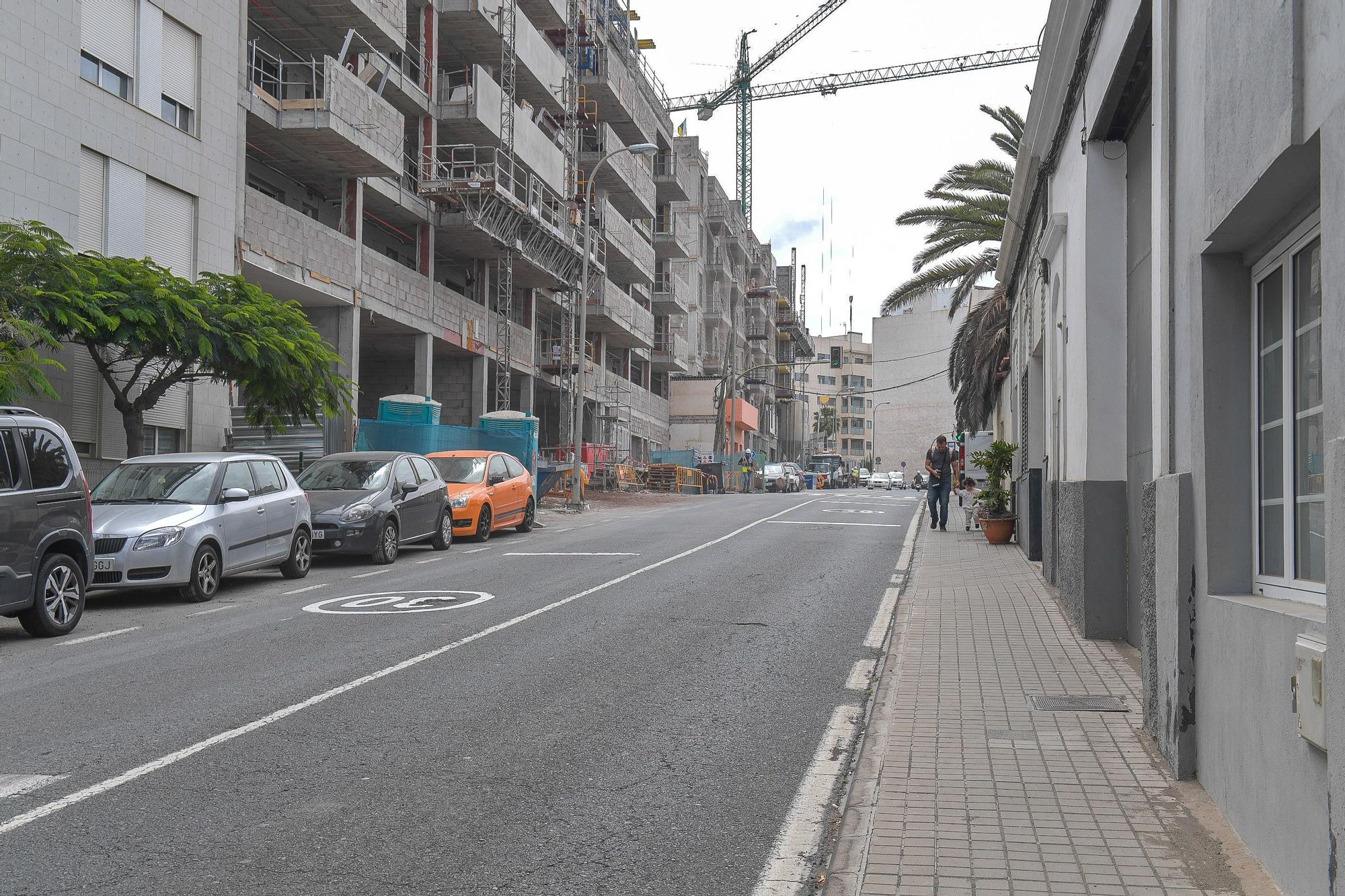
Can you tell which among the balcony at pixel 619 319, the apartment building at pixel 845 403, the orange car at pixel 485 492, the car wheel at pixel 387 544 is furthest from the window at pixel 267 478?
the apartment building at pixel 845 403

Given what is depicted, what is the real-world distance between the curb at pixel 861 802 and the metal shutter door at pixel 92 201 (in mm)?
16244

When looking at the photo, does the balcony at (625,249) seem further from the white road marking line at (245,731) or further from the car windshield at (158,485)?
the white road marking line at (245,731)

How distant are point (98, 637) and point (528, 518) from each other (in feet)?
41.2

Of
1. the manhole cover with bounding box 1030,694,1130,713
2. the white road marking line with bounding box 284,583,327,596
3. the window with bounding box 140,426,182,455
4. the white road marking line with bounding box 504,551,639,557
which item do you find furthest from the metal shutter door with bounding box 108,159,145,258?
the manhole cover with bounding box 1030,694,1130,713

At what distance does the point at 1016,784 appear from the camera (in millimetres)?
5531

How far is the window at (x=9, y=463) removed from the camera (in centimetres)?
942

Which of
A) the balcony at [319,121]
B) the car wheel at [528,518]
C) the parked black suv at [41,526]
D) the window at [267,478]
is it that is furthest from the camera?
the balcony at [319,121]

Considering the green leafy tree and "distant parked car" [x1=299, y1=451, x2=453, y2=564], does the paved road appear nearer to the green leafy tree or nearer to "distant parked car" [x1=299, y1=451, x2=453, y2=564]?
"distant parked car" [x1=299, y1=451, x2=453, y2=564]

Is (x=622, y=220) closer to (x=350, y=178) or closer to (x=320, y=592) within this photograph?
(x=350, y=178)

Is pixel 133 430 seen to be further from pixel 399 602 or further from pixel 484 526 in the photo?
pixel 399 602

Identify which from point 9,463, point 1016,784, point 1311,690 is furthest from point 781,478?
point 1311,690

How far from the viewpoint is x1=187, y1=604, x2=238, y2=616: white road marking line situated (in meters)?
11.5

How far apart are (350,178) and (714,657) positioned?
23853mm

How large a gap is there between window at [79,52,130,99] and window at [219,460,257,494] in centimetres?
947
